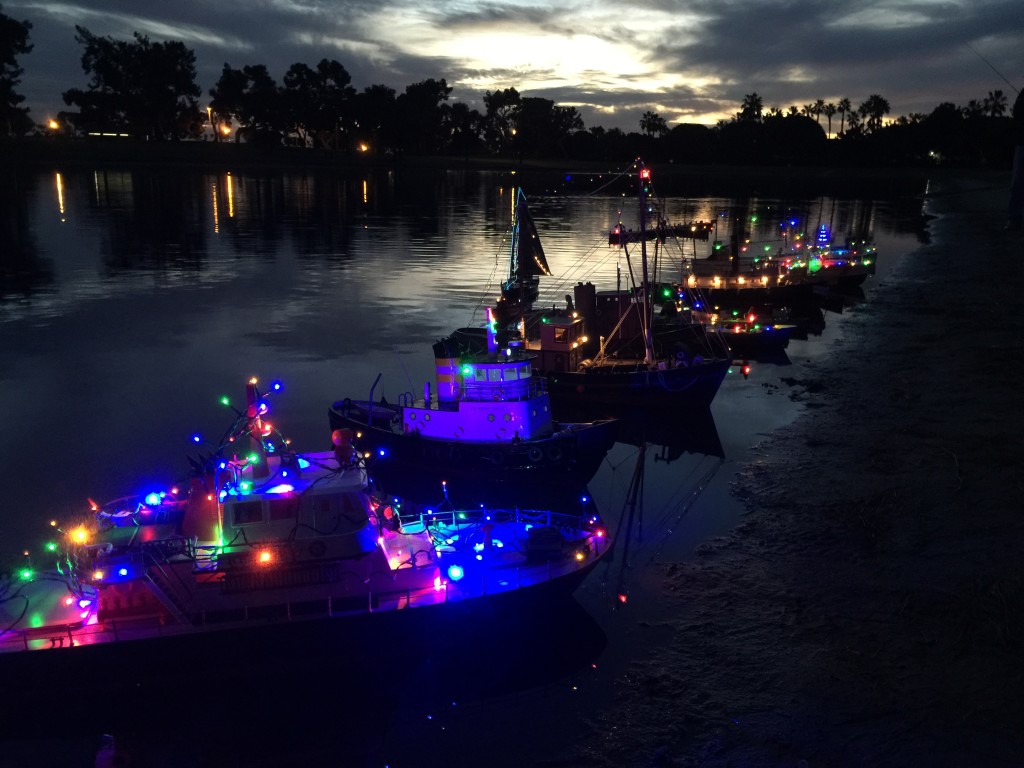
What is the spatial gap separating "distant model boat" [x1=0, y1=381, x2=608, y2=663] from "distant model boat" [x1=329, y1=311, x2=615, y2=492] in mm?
8531

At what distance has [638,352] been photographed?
43.8 meters

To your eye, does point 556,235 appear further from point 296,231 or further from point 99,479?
point 99,479

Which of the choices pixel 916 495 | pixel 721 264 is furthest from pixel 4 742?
pixel 721 264

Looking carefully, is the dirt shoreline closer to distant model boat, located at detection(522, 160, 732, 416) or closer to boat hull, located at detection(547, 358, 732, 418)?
boat hull, located at detection(547, 358, 732, 418)

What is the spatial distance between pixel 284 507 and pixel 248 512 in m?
0.82

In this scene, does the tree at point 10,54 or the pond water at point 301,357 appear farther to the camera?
the tree at point 10,54

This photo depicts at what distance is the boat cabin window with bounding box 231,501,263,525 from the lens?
17.2m

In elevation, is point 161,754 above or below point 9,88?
below

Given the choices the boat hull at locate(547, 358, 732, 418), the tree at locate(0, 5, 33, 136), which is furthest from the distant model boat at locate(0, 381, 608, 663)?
the tree at locate(0, 5, 33, 136)

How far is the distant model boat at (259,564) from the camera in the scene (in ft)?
53.5

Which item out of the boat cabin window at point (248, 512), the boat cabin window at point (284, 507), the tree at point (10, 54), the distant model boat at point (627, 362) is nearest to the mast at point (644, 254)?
the distant model boat at point (627, 362)

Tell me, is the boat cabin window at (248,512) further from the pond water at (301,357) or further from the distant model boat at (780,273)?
the distant model boat at (780,273)

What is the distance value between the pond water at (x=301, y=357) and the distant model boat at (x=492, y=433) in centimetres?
172

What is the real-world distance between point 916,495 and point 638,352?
72.7 feet
